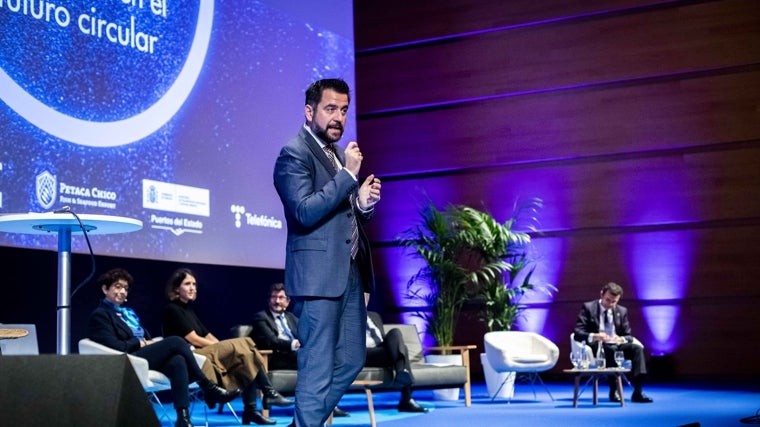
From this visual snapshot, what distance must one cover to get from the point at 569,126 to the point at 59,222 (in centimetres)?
673

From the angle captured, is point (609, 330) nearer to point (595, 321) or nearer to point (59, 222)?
point (595, 321)

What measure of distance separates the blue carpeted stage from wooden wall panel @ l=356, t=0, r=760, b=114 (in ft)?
9.70

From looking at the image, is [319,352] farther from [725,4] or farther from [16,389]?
[725,4]

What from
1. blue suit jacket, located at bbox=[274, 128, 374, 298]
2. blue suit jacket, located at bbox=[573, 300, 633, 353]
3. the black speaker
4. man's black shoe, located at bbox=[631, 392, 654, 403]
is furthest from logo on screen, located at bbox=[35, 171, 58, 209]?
man's black shoe, located at bbox=[631, 392, 654, 403]

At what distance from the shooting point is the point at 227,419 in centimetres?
629

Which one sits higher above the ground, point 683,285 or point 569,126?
point 569,126

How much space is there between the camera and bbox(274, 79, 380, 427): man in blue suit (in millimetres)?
2789

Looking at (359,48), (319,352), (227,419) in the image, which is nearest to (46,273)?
(227,419)

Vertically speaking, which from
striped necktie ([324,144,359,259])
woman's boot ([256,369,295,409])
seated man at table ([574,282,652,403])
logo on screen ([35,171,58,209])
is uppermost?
logo on screen ([35,171,58,209])

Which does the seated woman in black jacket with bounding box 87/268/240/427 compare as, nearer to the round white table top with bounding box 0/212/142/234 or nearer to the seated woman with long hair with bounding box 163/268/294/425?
the seated woman with long hair with bounding box 163/268/294/425

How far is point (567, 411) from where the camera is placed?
614 cm

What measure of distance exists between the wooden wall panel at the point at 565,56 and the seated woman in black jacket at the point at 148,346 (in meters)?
5.12

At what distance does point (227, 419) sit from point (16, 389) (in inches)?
184

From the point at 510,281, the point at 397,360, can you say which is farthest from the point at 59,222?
the point at 510,281
